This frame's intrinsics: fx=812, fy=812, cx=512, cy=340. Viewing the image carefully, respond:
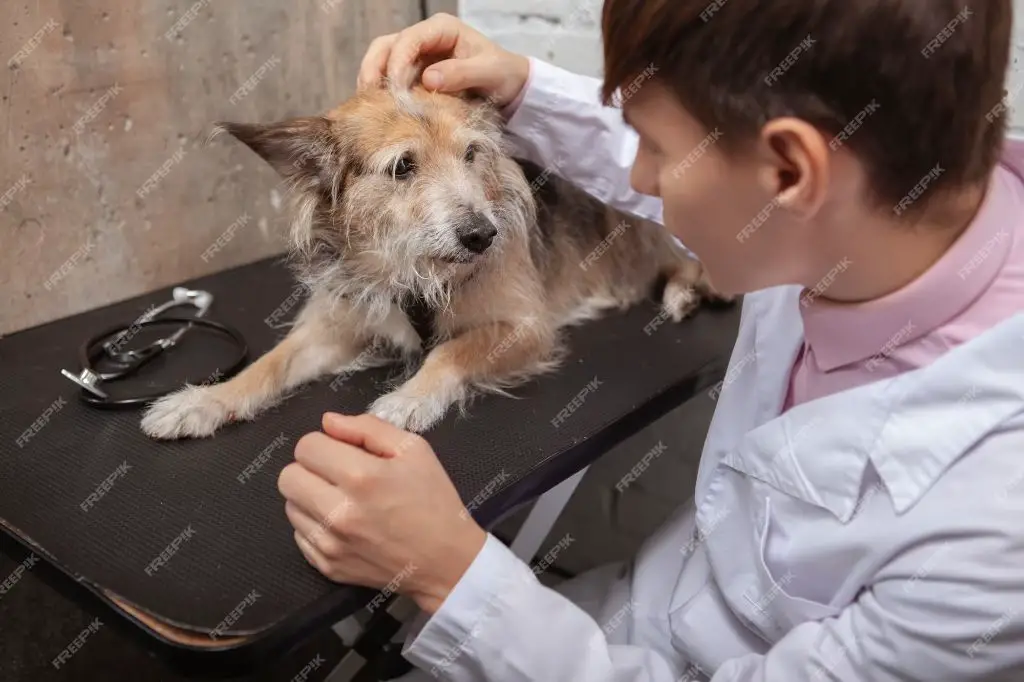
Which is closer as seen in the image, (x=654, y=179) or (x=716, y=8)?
(x=716, y=8)

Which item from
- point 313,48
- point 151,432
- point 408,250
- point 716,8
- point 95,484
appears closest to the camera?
point 716,8

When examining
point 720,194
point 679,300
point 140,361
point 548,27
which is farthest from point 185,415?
point 548,27

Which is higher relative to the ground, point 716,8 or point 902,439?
point 716,8

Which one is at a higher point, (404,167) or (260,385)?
(404,167)

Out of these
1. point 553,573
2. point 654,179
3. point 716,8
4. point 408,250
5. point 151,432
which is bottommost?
point 553,573

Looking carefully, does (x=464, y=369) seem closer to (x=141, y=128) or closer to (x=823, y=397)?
(x=823, y=397)

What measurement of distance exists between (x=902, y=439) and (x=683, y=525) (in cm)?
46

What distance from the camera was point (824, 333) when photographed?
0.79 meters

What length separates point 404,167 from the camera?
51.5 inches

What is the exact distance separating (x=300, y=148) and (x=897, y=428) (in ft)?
3.12

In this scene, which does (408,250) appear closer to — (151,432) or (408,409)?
(408,409)

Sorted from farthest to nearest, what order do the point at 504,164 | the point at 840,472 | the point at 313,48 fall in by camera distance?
the point at 313,48
the point at 504,164
the point at 840,472

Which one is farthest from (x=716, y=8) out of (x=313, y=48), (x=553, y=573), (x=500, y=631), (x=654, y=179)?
(x=553, y=573)

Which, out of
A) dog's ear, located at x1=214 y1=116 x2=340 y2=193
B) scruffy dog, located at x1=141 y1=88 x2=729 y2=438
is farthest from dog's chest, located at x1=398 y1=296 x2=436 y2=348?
dog's ear, located at x1=214 y1=116 x2=340 y2=193
